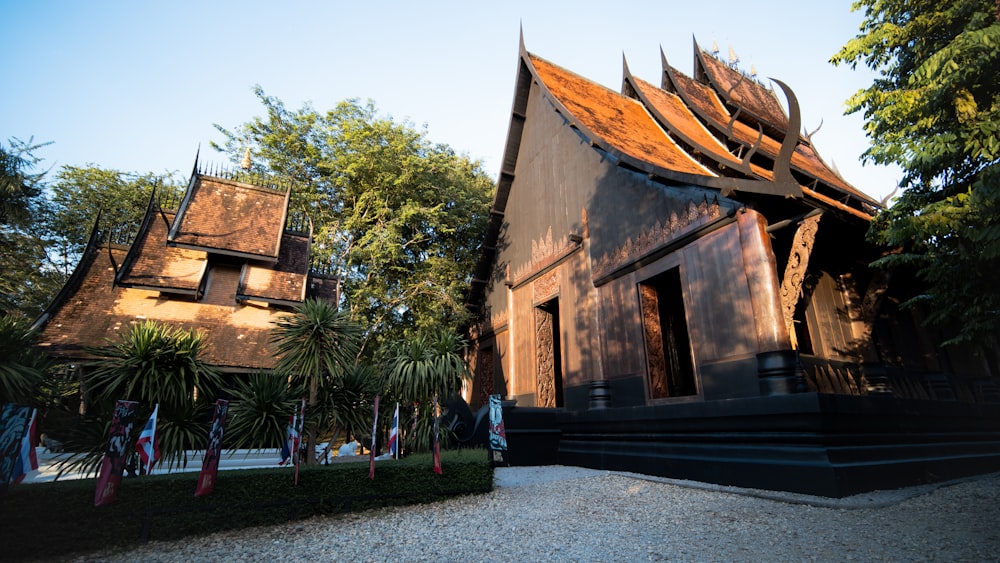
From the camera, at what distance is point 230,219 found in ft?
48.9

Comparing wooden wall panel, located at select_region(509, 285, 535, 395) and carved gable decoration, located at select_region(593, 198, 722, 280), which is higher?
carved gable decoration, located at select_region(593, 198, 722, 280)

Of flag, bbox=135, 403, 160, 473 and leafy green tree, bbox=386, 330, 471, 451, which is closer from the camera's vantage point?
flag, bbox=135, 403, 160, 473

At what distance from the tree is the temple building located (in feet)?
44.5

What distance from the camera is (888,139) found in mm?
6859

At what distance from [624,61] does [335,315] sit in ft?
35.9

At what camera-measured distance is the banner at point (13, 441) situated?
443 centimetres

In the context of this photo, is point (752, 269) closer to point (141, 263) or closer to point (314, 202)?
point (141, 263)

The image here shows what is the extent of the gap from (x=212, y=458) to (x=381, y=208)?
12.9m

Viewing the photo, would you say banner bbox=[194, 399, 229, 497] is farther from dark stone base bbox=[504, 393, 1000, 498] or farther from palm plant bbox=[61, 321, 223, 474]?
dark stone base bbox=[504, 393, 1000, 498]

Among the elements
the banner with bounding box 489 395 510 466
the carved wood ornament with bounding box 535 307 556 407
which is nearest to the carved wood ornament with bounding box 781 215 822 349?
the banner with bounding box 489 395 510 466

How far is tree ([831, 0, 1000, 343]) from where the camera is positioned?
5.79 m

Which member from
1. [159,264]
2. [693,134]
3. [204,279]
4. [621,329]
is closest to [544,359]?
[621,329]

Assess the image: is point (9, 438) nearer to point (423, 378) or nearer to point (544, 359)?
point (423, 378)

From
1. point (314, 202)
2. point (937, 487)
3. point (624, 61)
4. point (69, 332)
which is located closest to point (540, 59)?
point (624, 61)
